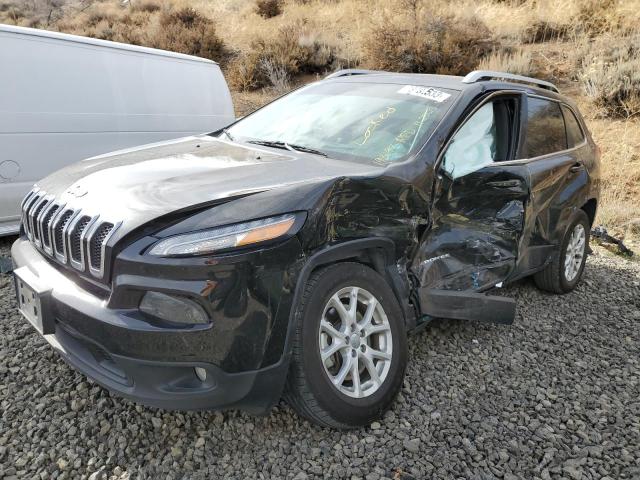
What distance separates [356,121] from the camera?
3.34 meters

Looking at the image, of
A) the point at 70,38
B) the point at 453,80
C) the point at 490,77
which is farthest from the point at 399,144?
the point at 70,38

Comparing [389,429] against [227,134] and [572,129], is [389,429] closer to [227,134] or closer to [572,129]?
[227,134]

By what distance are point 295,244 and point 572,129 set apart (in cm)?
348

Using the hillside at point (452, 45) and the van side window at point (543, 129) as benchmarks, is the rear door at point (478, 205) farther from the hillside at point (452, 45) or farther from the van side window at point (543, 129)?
the hillside at point (452, 45)

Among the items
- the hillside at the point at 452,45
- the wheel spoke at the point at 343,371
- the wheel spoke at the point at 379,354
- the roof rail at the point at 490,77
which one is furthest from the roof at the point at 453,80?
the hillside at the point at 452,45

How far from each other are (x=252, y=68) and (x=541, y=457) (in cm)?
1236

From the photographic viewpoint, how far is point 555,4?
13570mm

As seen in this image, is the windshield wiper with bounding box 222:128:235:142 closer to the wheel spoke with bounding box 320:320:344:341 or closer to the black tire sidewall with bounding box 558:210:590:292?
the wheel spoke with bounding box 320:320:344:341

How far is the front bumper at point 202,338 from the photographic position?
2.11 meters

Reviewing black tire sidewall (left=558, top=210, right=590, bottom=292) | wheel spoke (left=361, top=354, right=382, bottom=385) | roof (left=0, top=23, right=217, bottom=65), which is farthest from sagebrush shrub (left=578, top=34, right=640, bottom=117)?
wheel spoke (left=361, top=354, right=382, bottom=385)

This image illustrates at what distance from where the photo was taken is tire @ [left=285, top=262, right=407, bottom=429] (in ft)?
7.84

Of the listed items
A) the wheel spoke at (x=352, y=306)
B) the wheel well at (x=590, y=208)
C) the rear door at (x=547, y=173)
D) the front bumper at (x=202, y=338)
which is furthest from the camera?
the wheel well at (x=590, y=208)

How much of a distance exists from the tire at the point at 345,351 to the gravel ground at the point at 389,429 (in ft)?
0.59

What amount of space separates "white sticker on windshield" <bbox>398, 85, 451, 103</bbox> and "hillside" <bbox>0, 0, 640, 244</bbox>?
5.23 meters
